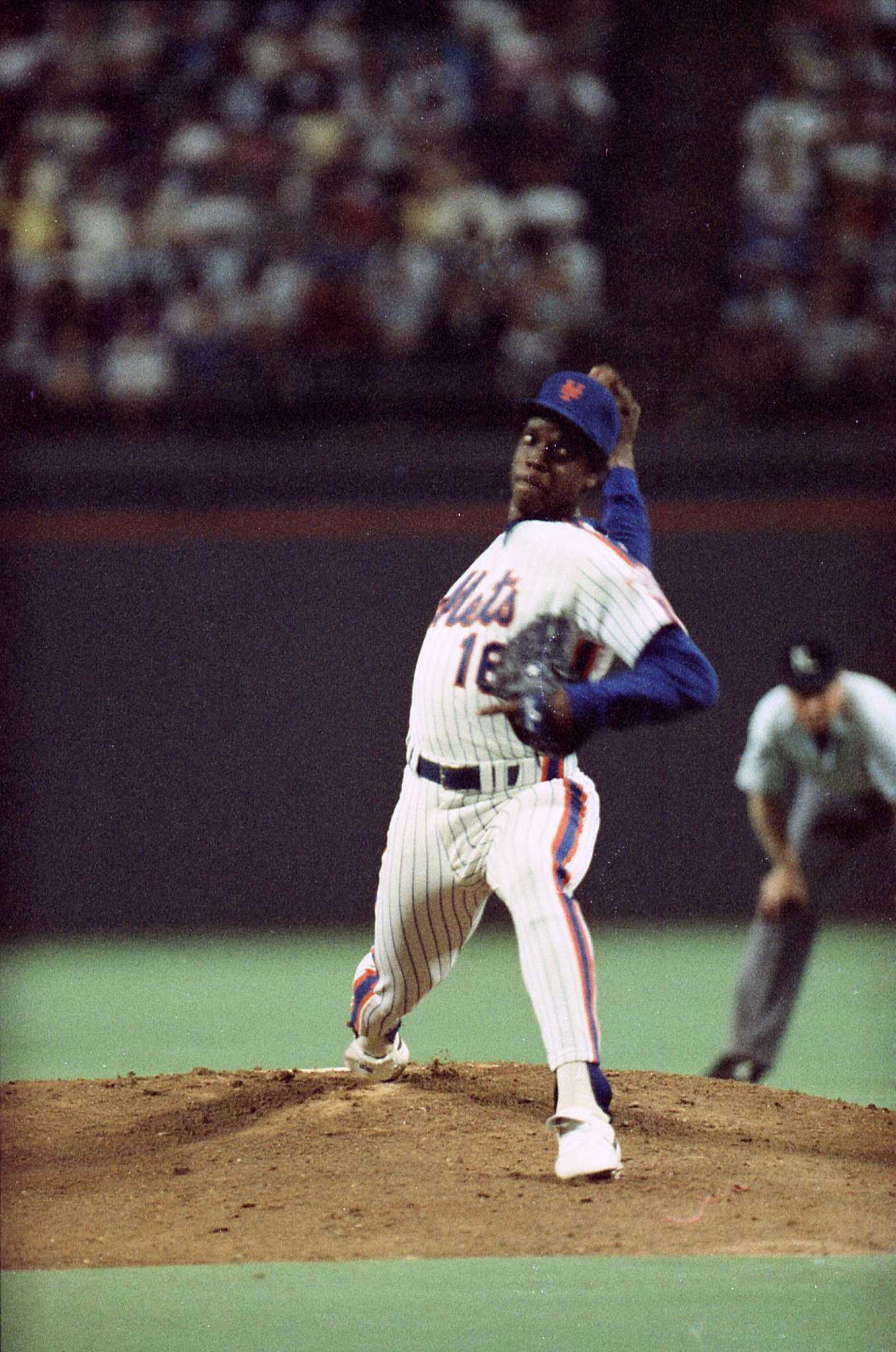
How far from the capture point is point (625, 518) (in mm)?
3658

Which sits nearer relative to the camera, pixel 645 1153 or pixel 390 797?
pixel 645 1153

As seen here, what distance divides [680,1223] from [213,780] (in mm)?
4407

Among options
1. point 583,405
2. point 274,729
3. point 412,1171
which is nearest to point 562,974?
point 412,1171

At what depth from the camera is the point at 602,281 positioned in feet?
27.3

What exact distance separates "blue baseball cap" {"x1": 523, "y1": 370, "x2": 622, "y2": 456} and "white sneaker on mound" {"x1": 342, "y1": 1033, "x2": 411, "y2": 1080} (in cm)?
147

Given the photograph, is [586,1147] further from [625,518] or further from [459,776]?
[625,518]

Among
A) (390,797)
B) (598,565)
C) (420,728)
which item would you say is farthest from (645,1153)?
(390,797)

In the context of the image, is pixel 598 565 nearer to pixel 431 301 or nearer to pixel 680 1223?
pixel 680 1223

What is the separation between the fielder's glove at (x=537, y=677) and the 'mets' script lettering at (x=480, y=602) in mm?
77

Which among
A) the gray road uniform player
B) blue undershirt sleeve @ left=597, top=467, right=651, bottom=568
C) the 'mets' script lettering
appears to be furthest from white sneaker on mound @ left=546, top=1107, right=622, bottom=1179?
the gray road uniform player

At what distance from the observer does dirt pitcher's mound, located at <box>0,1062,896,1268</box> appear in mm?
3051

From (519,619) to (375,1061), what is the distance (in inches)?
46.6

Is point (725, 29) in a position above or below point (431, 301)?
above

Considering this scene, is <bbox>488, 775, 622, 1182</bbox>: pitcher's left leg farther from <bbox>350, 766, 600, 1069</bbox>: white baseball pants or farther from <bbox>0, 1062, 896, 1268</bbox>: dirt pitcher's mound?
<bbox>0, 1062, 896, 1268</bbox>: dirt pitcher's mound
